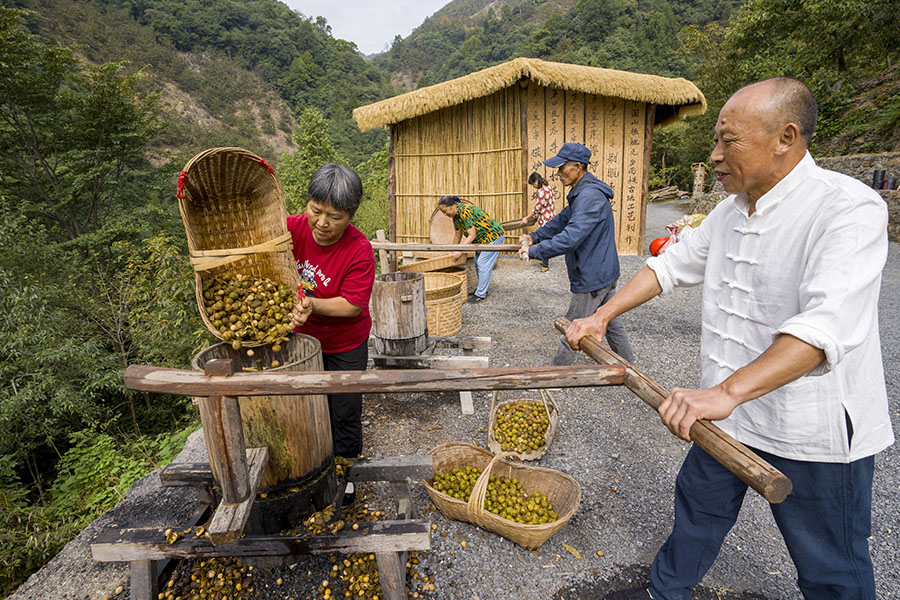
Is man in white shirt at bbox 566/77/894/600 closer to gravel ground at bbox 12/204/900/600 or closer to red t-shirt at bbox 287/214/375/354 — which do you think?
gravel ground at bbox 12/204/900/600

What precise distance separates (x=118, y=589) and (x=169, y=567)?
11.5 inches

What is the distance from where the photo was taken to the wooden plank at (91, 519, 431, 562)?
6.72 ft

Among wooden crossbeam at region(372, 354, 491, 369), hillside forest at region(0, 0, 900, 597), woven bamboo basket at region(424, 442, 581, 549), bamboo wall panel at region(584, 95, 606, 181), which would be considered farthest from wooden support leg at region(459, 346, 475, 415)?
bamboo wall panel at region(584, 95, 606, 181)

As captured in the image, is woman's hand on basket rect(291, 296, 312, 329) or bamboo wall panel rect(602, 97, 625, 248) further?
bamboo wall panel rect(602, 97, 625, 248)

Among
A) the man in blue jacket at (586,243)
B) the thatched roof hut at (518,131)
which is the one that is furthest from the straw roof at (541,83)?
the man in blue jacket at (586,243)

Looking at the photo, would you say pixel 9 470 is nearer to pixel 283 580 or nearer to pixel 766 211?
pixel 283 580

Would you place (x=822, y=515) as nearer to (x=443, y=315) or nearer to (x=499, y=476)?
(x=499, y=476)

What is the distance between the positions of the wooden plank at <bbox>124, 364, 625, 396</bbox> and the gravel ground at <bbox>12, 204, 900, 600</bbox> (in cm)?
142

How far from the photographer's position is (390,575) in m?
2.10

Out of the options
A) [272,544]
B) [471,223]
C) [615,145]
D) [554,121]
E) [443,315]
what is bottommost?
[272,544]

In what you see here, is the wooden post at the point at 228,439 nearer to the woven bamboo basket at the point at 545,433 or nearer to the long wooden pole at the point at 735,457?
the long wooden pole at the point at 735,457

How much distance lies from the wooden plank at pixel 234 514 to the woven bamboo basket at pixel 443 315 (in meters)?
3.69

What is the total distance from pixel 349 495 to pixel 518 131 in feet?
29.8

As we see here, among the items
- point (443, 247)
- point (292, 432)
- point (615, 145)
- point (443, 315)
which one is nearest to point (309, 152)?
point (615, 145)
